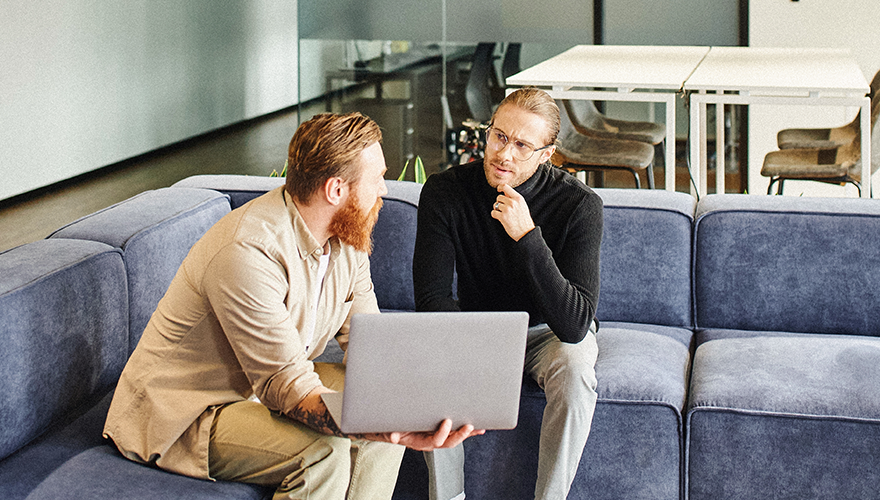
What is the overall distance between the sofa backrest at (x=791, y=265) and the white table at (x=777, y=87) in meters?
1.41

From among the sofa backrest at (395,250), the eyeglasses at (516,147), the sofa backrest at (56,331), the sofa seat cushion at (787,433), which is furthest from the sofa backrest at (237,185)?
the sofa seat cushion at (787,433)

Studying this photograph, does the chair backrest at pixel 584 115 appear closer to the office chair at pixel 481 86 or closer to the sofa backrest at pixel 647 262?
the office chair at pixel 481 86

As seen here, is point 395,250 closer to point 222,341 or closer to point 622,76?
point 222,341

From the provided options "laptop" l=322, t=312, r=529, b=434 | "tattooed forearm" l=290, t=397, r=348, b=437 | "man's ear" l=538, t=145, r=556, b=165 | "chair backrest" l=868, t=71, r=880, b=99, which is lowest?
"tattooed forearm" l=290, t=397, r=348, b=437

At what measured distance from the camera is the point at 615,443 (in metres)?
2.11

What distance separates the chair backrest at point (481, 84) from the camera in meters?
5.75

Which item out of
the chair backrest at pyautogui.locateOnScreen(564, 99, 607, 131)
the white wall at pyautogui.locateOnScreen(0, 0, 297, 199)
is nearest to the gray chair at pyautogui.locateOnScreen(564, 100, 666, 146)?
the chair backrest at pyautogui.locateOnScreen(564, 99, 607, 131)

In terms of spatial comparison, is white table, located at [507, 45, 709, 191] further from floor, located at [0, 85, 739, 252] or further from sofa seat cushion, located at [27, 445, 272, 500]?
sofa seat cushion, located at [27, 445, 272, 500]

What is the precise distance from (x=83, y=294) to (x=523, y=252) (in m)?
1.00

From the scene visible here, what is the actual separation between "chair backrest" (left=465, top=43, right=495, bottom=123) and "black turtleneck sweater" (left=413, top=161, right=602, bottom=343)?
11.6 ft

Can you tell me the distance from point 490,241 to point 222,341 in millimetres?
753

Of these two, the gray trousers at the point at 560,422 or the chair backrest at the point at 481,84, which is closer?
the gray trousers at the point at 560,422

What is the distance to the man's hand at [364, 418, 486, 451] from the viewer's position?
1630 mm

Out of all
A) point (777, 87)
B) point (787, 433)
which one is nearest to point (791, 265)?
point (787, 433)
